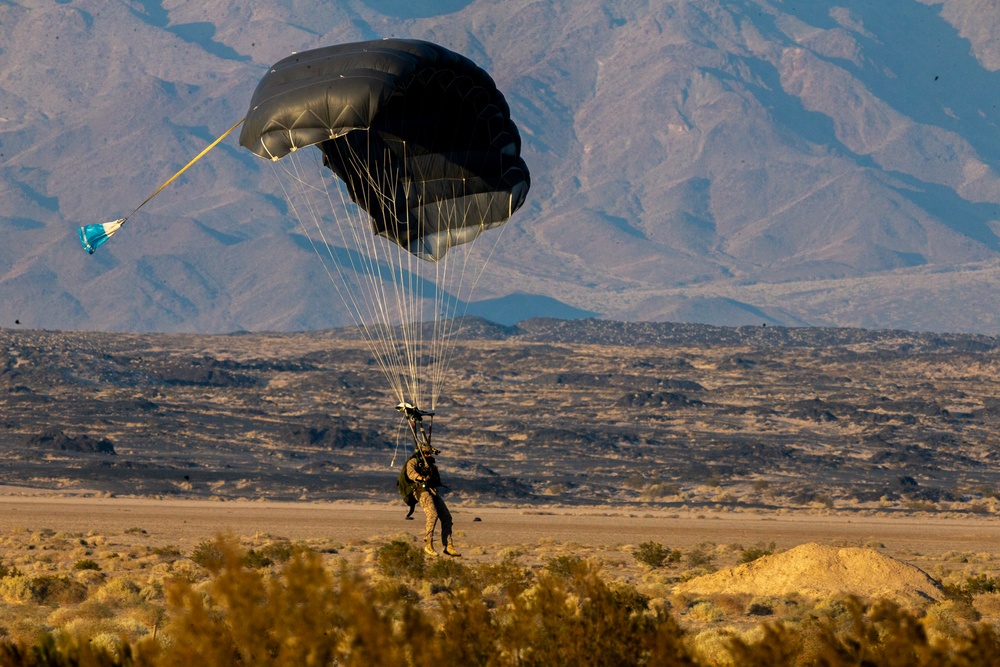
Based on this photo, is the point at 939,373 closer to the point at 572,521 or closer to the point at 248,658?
the point at 572,521

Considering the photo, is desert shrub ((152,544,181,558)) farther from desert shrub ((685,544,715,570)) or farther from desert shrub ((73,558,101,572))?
desert shrub ((685,544,715,570))

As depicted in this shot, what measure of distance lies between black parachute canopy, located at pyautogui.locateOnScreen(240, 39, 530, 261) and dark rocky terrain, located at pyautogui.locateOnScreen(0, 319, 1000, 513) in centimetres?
988

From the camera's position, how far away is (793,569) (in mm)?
23516

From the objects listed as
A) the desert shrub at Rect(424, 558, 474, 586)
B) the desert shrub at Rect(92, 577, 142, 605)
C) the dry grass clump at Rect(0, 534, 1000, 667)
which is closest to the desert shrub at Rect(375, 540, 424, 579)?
the desert shrub at Rect(424, 558, 474, 586)

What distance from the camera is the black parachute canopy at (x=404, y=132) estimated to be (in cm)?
2289

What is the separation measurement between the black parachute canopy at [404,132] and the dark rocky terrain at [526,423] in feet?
32.4

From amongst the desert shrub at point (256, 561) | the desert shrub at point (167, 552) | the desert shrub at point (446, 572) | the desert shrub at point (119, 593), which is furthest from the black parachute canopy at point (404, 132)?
the desert shrub at point (167, 552)

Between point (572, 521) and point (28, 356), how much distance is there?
6894cm

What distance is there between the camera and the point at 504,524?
141 feet

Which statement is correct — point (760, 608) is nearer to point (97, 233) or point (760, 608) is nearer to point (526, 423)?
point (97, 233)

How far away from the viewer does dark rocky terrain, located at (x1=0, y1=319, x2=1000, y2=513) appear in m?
60.4

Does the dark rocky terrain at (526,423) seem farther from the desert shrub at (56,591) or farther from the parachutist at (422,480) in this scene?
the desert shrub at (56,591)

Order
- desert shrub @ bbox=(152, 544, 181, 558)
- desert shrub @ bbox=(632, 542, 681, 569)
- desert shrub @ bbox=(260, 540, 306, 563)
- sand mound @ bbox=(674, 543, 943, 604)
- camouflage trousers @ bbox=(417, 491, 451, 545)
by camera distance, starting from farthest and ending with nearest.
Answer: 1. desert shrub @ bbox=(632, 542, 681, 569)
2. desert shrub @ bbox=(152, 544, 181, 558)
3. desert shrub @ bbox=(260, 540, 306, 563)
4. sand mound @ bbox=(674, 543, 943, 604)
5. camouflage trousers @ bbox=(417, 491, 451, 545)

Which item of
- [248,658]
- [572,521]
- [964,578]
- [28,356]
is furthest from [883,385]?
[248,658]
